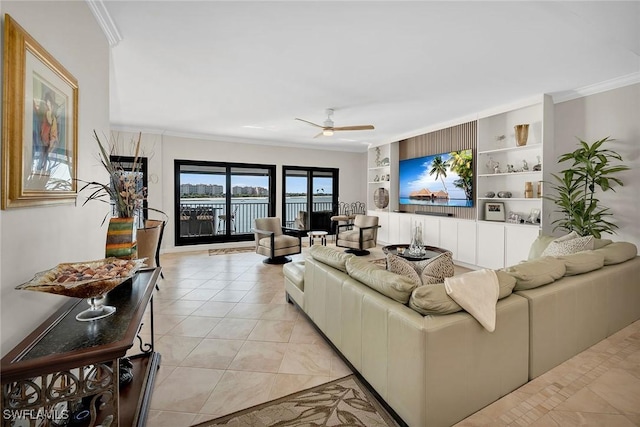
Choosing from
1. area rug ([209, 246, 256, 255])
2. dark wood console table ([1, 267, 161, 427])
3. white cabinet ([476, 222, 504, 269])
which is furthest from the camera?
area rug ([209, 246, 256, 255])

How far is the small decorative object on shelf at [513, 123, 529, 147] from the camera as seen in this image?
4461mm

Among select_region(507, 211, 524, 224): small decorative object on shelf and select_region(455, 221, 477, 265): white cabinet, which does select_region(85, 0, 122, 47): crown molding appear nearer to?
select_region(455, 221, 477, 265): white cabinet

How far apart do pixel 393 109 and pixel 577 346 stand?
376 centimetres

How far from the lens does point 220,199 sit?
714cm

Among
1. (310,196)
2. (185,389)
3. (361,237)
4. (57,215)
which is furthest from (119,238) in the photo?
(310,196)

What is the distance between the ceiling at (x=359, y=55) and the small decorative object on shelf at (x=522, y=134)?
0.48 metres

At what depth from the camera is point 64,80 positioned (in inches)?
61.4

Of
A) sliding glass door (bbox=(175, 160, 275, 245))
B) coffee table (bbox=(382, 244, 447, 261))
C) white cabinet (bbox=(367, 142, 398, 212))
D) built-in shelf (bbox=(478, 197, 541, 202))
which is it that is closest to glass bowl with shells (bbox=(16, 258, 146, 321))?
coffee table (bbox=(382, 244, 447, 261))

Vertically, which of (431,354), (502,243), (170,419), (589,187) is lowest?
(170,419)

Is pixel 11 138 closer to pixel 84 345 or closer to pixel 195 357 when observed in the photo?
pixel 84 345

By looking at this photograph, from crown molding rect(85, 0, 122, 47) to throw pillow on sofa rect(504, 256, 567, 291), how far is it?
3.37 meters

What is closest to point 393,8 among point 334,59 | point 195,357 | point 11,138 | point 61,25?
point 334,59

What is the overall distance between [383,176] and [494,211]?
323cm

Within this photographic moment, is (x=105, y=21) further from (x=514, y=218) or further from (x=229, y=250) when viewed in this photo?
(x=514, y=218)
